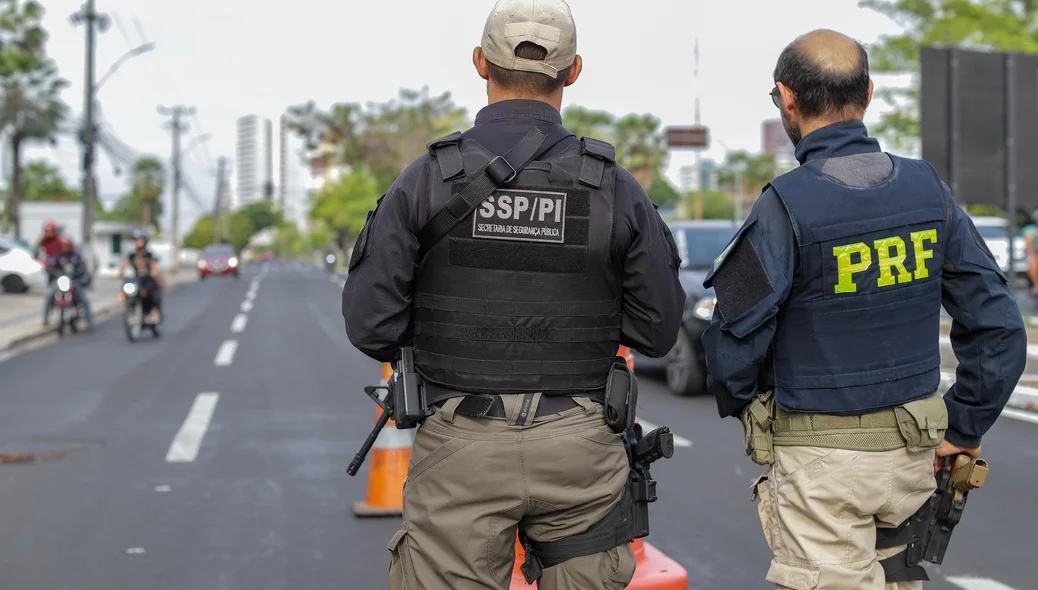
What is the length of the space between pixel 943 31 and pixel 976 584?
31309 millimetres

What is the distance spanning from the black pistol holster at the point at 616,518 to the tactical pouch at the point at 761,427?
217mm

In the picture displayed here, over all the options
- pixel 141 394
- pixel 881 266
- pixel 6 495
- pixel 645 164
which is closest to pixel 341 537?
pixel 6 495

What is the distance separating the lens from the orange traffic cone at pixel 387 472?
575 cm

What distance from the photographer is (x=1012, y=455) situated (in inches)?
290

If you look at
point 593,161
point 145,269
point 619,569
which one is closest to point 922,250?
→ point 593,161

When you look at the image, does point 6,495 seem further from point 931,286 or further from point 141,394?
point 931,286

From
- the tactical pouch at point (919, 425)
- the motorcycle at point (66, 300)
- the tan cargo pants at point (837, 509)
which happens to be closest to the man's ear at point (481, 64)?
the tan cargo pants at point (837, 509)

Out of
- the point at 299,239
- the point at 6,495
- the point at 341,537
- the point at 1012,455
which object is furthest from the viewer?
the point at 299,239

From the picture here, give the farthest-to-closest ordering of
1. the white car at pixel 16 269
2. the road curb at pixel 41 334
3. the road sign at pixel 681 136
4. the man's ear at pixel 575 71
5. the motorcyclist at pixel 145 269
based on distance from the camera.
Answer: the road sign at pixel 681 136 < the white car at pixel 16 269 < the motorcyclist at pixel 145 269 < the road curb at pixel 41 334 < the man's ear at pixel 575 71

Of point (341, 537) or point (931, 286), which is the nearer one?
point (931, 286)

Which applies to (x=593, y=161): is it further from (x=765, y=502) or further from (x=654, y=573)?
(x=654, y=573)

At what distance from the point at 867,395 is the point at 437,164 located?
1138 mm

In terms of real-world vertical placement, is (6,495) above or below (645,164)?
below

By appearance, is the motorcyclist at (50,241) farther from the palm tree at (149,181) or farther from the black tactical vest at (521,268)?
the palm tree at (149,181)
